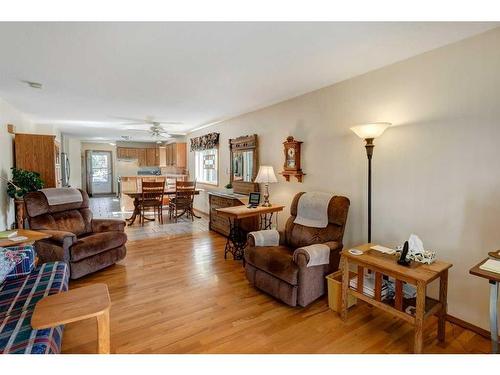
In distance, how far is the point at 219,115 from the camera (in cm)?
510

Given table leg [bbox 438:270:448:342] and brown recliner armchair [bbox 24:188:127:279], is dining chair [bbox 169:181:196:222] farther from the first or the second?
table leg [bbox 438:270:448:342]

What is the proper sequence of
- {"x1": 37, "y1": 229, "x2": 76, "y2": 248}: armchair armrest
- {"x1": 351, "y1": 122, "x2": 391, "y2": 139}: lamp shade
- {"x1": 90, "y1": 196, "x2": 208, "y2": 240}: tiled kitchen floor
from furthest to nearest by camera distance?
1. {"x1": 90, "y1": 196, "x2": 208, "y2": 240}: tiled kitchen floor
2. {"x1": 37, "y1": 229, "x2": 76, "y2": 248}: armchair armrest
3. {"x1": 351, "y1": 122, "x2": 391, "y2": 139}: lamp shade

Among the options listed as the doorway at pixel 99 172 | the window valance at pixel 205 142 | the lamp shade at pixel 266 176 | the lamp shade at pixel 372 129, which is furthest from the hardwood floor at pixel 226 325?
the doorway at pixel 99 172

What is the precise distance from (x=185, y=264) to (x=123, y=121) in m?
3.83

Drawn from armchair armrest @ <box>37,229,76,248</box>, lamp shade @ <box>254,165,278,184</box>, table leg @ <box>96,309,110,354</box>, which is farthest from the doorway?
table leg @ <box>96,309,110,354</box>

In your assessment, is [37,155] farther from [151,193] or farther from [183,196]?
[183,196]

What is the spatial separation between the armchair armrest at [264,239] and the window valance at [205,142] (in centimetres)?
332

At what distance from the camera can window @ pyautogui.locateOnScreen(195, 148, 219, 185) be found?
6.28 metres

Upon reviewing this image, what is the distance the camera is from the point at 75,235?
3.10m

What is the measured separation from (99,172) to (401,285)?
→ 1125cm

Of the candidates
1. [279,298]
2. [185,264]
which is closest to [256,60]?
[279,298]

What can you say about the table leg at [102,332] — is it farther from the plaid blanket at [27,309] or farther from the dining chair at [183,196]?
the dining chair at [183,196]

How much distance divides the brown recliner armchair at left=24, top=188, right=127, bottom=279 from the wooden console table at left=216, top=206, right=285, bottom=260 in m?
1.41
